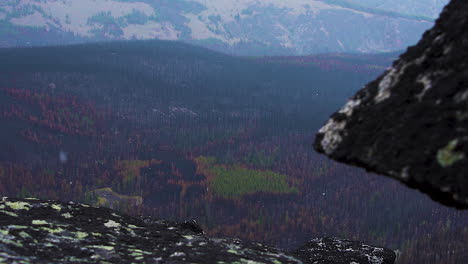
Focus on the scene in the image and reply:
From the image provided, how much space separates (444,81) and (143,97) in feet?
250

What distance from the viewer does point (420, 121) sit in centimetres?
349

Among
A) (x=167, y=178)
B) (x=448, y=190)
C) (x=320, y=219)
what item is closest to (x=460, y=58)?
(x=448, y=190)

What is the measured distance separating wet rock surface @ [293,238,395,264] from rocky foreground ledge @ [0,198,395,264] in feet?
10.0

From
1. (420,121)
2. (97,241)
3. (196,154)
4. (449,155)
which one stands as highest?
(420,121)

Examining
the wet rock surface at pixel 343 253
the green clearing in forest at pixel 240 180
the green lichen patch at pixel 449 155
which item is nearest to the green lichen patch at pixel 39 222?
the green lichen patch at pixel 449 155

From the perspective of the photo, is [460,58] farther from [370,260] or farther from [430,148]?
[370,260]

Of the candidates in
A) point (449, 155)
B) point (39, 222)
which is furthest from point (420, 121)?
point (39, 222)

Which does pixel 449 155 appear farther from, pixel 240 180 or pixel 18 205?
pixel 240 180

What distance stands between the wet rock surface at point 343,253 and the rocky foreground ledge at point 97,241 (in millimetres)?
3058

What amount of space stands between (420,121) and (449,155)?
0.41 meters

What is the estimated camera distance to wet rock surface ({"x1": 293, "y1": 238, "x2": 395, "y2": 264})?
916 cm

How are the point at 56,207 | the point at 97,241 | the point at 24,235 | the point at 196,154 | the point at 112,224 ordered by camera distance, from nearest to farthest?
the point at 24,235 < the point at 97,241 < the point at 112,224 < the point at 56,207 < the point at 196,154

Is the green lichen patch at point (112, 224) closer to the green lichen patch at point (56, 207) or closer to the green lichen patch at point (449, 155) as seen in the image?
the green lichen patch at point (56, 207)

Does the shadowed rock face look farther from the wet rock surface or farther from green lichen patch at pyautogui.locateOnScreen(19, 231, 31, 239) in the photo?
the wet rock surface
